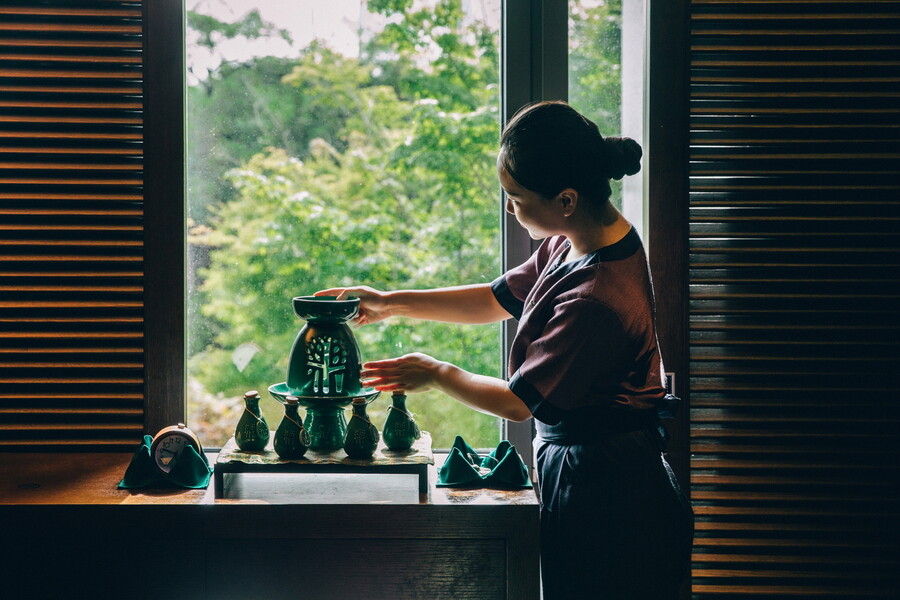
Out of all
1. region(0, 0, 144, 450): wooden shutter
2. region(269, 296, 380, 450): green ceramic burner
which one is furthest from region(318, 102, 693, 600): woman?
region(0, 0, 144, 450): wooden shutter

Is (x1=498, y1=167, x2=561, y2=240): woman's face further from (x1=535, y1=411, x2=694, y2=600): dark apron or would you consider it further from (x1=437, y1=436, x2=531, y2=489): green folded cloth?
(x1=437, y1=436, x2=531, y2=489): green folded cloth

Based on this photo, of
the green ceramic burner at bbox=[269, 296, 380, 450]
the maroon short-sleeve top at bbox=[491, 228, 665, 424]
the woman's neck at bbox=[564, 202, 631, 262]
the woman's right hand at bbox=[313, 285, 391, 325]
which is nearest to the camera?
the maroon short-sleeve top at bbox=[491, 228, 665, 424]

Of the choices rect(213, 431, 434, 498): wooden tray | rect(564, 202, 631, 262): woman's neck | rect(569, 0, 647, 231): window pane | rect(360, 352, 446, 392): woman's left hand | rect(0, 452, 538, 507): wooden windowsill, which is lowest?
rect(0, 452, 538, 507): wooden windowsill

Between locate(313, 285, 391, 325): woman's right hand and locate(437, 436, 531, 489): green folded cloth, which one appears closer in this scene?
locate(437, 436, 531, 489): green folded cloth

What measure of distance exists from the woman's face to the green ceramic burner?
1.39 ft

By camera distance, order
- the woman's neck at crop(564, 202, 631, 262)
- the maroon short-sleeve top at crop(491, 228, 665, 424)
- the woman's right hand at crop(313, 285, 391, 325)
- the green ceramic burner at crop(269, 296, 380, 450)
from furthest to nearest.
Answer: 1. the woman's right hand at crop(313, 285, 391, 325)
2. the green ceramic burner at crop(269, 296, 380, 450)
3. the woman's neck at crop(564, 202, 631, 262)
4. the maroon short-sleeve top at crop(491, 228, 665, 424)

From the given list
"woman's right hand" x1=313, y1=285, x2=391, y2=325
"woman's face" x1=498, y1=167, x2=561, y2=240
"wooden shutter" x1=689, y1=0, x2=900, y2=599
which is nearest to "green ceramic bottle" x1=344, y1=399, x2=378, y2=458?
"woman's right hand" x1=313, y1=285, x2=391, y2=325

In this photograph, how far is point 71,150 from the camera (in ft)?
6.28

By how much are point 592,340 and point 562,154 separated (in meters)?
0.36

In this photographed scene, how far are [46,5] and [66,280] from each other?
68 centimetres

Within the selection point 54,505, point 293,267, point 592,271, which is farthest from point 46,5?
point 592,271

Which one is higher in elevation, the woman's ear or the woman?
the woman's ear

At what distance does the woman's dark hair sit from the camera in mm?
1485

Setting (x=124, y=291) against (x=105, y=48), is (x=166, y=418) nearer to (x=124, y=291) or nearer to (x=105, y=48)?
(x=124, y=291)
